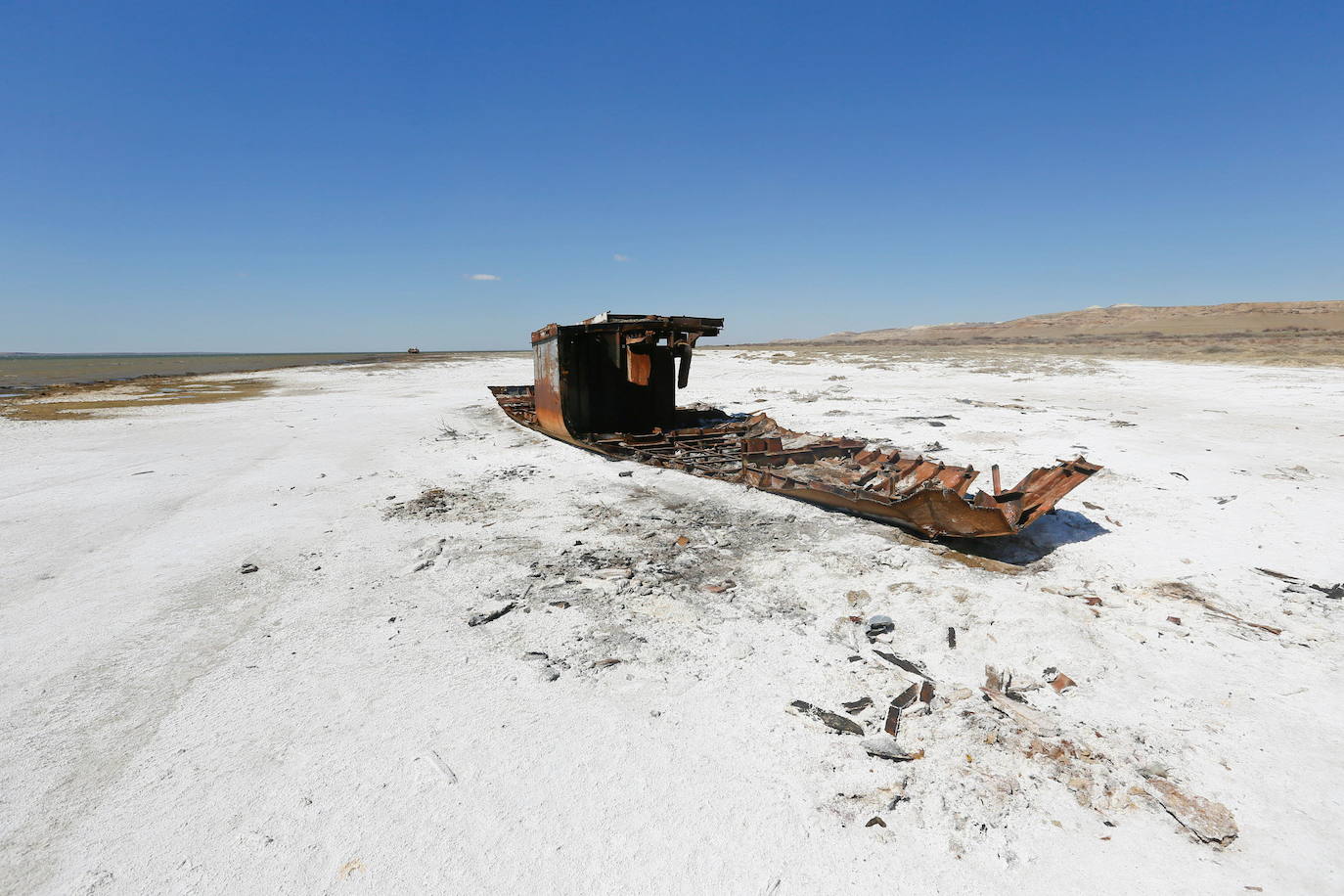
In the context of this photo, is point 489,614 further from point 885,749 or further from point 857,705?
point 885,749

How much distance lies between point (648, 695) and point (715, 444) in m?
6.57

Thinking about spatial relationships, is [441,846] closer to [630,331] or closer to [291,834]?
[291,834]

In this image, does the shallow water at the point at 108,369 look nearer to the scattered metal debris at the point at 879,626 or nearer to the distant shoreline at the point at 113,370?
the distant shoreline at the point at 113,370

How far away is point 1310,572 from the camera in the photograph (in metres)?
4.46

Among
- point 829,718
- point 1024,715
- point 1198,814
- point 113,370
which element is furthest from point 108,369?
point 1198,814

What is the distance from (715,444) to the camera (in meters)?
9.58

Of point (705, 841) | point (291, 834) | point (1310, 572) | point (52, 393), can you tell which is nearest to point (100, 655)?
point (291, 834)

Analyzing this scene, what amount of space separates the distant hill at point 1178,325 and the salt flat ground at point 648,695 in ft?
155

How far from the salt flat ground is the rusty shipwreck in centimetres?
42

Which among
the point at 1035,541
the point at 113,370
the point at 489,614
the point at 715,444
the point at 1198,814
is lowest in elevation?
the point at 1198,814

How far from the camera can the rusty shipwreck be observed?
5203mm

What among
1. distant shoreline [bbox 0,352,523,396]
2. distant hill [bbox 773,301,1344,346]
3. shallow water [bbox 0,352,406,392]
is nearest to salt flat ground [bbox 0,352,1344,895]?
distant shoreline [bbox 0,352,523,396]

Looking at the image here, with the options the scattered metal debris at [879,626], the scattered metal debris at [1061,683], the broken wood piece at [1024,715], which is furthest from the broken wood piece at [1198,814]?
the scattered metal debris at [879,626]

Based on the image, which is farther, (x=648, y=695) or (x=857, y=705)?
(x=648, y=695)
